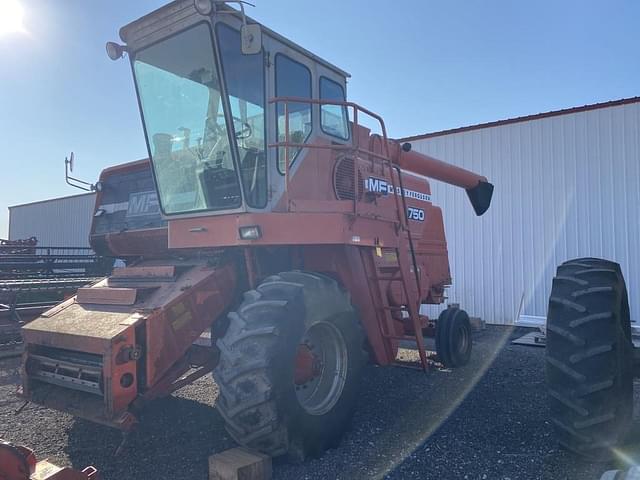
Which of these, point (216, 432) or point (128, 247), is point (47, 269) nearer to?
point (128, 247)

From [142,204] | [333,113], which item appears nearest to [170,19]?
[333,113]

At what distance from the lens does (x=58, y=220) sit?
27766mm

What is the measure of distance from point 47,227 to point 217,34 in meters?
28.6

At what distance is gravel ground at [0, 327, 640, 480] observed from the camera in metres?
3.65

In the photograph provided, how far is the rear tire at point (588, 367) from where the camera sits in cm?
316

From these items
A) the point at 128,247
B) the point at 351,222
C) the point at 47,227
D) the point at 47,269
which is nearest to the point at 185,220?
the point at 351,222

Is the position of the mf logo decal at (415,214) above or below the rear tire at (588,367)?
above

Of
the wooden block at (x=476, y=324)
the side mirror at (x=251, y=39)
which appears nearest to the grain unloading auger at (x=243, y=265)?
the side mirror at (x=251, y=39)

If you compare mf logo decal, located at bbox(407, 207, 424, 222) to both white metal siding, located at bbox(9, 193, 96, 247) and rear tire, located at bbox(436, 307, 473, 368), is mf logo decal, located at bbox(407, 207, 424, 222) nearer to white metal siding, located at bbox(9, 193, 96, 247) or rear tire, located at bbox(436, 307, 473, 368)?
rear tire, located at bbox(436, 307, 473, 368)

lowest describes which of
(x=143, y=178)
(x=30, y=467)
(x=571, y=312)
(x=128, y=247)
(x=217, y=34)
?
(x=30, y=467)

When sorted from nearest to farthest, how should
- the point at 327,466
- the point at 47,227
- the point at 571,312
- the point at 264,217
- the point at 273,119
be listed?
the point at 571,312 < the point at 327,466 < the point at 264,217 < the point at 273,119 < the point at 47,227

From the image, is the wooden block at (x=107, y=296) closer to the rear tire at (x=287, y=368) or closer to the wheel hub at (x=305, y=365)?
the rear tire at (x=287, y=368)

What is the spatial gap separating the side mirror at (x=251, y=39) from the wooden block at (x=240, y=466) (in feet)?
9.31

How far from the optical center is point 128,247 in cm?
670
